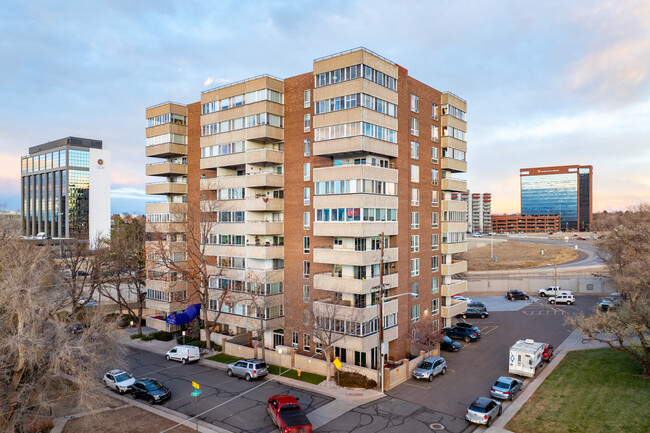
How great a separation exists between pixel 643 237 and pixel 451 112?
1150 inches

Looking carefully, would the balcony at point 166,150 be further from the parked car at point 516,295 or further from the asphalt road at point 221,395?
the parked car at point 516,295

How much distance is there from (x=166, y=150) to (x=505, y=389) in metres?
46.4

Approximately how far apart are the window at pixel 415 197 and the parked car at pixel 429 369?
15672 millimetres

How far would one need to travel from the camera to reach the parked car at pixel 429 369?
35438 millimetres

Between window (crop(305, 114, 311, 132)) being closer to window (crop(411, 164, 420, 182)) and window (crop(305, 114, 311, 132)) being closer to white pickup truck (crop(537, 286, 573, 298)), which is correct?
window (crop(411, 164, 420, 182))

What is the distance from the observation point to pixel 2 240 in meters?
33.5

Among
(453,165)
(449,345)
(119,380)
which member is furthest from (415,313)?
(119,380)

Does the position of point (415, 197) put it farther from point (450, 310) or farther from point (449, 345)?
point (449, 345)

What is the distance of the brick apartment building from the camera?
36906 millimetres

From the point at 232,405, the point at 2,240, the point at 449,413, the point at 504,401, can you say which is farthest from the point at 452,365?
the point at 2,240

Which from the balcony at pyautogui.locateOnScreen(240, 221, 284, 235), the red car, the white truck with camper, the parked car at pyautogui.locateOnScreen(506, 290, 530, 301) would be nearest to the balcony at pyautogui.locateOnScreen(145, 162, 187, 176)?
the balcony at pyautogui.locateOnScreen(240, 221, 284, 235)

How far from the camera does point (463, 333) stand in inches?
1913

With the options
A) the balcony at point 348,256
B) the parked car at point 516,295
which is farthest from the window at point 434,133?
the parked car at point 516,295

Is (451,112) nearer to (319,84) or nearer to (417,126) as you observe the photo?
(417,126)
